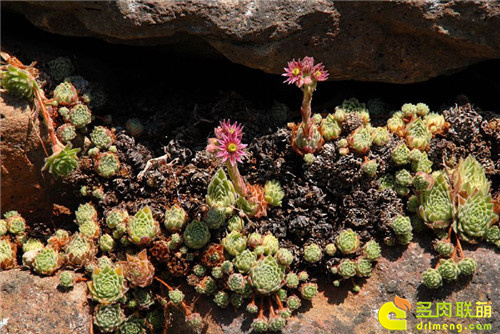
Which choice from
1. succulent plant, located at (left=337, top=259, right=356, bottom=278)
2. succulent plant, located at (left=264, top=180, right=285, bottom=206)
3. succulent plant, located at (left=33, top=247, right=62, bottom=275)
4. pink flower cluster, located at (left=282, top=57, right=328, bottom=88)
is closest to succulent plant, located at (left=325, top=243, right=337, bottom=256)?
succulent plant, located at (left=337, top=259, right=356, bottom=278)

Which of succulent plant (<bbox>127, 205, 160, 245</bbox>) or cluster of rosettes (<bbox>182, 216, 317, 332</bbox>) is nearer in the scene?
cluster of rosettes (<bbox>182, 216, 317, 332</bbox>)

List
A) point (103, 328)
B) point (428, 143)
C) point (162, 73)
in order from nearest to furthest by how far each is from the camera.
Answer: point (103, 328), point (428, 143), point (162, 73)

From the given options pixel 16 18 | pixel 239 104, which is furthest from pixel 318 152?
pixel 16 18

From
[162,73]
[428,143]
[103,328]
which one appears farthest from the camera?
[162,73]

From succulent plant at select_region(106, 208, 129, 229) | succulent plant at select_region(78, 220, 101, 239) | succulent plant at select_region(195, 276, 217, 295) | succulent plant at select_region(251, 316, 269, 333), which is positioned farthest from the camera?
succulent plant at select_region(78, 220, 101, 239)

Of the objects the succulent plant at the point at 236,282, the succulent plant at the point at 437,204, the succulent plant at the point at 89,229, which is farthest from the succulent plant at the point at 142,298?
the succulent plant at the point at 437,204

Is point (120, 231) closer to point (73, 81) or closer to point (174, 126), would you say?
point (174, 126)

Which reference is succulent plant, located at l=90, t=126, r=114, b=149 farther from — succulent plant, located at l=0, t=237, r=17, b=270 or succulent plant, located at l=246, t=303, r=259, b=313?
succulent plant, located at l=246, t=303, r=259, b=313

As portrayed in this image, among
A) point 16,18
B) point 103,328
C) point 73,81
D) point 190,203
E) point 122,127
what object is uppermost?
point 16,18
